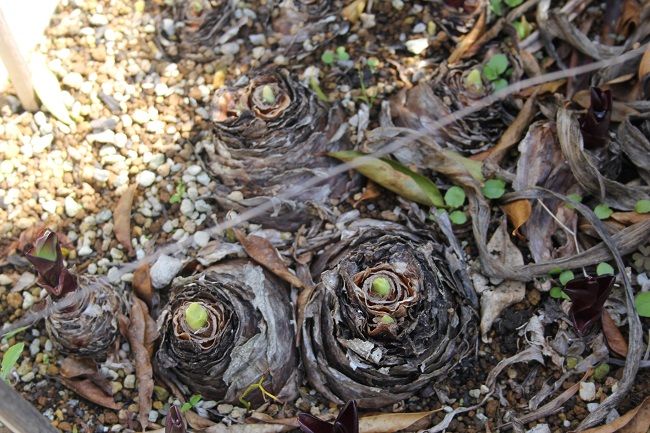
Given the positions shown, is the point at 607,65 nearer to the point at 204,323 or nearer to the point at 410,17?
the point at 410,17

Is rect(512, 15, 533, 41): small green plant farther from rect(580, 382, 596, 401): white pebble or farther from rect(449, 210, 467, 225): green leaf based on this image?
rect(580, 382, 596, 401): white pebble

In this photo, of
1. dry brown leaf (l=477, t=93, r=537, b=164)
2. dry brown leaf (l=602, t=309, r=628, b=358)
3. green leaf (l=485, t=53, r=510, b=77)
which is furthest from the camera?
green leaf (l=485, t=53, r=510, b=77)

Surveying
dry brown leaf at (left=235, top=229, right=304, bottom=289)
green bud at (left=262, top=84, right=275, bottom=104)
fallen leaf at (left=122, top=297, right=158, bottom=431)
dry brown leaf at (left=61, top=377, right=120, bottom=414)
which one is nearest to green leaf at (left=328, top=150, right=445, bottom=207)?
green bud at (left=262, top=84, right=275, bottom=104)

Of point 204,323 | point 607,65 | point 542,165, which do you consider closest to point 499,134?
point 542,165

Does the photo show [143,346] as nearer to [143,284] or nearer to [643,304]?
[143,284]

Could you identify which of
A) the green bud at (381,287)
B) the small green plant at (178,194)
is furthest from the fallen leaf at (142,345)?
the green bud at (381,287)
